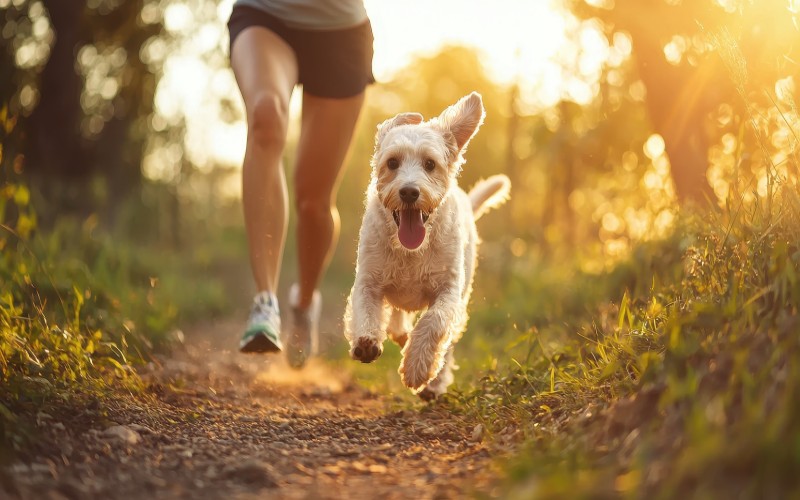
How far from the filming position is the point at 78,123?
1148 centimetres

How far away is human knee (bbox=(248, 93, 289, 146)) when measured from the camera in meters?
4.16

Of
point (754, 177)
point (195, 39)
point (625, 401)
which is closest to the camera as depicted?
point (625, 401)

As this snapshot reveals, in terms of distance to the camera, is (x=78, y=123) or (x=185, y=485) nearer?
(x=185, y=485)

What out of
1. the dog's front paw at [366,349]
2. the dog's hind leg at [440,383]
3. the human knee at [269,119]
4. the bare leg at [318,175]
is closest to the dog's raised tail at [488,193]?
the bare leg at [318,175]

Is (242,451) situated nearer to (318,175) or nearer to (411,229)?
(411,229)

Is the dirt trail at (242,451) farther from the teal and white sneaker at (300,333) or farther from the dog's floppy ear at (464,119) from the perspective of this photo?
the dog's floppy ear at (464,119)

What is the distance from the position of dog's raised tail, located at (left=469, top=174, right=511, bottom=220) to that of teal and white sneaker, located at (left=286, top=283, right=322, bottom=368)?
1.26 m

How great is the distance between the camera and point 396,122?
4.46 meters

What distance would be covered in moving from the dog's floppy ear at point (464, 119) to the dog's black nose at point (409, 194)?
69 centimetres

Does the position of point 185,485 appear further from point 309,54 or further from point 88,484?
point 309,54

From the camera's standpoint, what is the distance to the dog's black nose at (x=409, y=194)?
3885 millimetres

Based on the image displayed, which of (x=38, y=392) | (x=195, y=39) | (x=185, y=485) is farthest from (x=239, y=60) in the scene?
(x=195, y=39)

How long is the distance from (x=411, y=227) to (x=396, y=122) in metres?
0.77

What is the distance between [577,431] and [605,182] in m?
6.12
